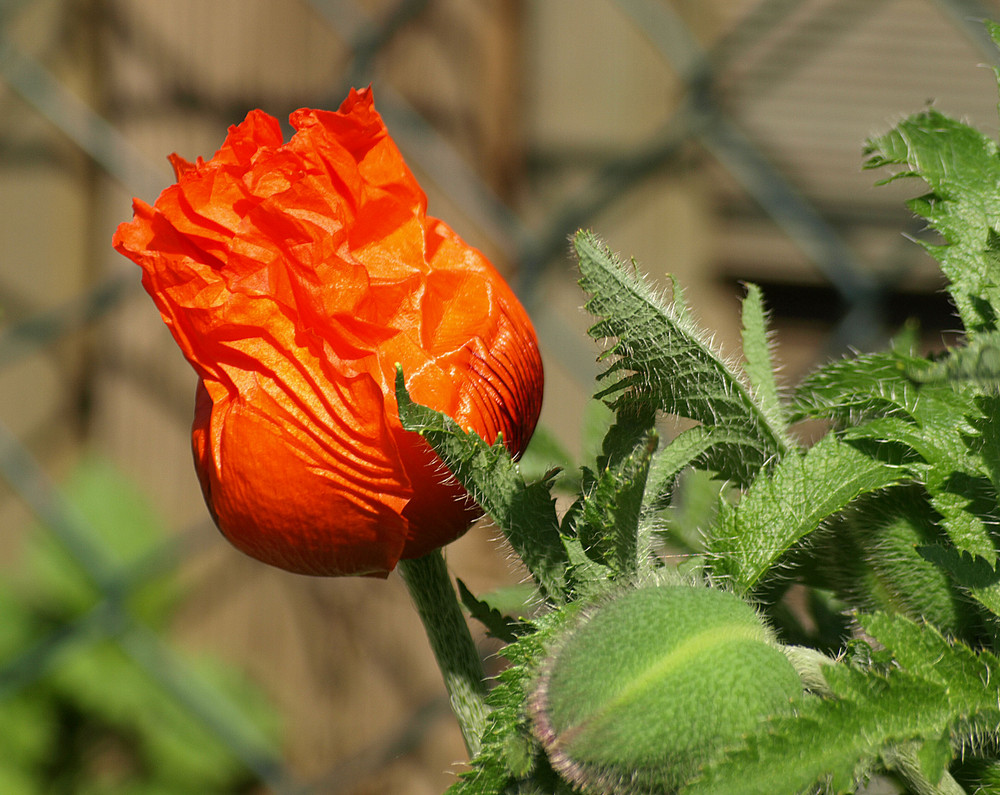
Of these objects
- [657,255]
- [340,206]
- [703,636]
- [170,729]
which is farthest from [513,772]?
[170,729]

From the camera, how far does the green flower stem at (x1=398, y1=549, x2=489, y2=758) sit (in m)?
0.36

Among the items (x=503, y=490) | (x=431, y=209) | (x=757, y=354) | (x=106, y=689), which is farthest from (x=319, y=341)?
(x=106, y=689)

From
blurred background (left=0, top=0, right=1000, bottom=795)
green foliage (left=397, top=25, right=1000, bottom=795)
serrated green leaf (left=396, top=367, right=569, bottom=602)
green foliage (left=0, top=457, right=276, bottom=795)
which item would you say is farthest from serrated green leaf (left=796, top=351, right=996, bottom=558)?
green foliage (left=0, top=457, right=276, bottom=795)

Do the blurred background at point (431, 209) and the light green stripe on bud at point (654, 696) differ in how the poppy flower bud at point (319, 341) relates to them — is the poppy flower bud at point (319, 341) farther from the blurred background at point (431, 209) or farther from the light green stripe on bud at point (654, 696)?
the blurred background at point (431, 209)

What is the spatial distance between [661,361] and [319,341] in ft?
0.38

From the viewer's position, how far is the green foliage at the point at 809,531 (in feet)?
0.91

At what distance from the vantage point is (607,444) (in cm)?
35

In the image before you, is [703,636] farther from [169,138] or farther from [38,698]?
[38,698]

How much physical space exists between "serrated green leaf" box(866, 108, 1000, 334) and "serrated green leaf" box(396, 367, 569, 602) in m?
0.15

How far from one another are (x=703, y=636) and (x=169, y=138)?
1.63 m

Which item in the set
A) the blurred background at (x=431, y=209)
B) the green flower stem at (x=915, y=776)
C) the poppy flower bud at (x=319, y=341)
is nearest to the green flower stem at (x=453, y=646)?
the poppy flower bud at (x=319, y=341)

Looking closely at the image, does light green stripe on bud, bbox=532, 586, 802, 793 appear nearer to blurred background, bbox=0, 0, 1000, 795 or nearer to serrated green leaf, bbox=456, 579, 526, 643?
serrated green leaf, bbox=456, 579, 526, 643

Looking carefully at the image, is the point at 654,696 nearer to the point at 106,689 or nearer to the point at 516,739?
the point at 516,739

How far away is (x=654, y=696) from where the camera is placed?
0.92ft
